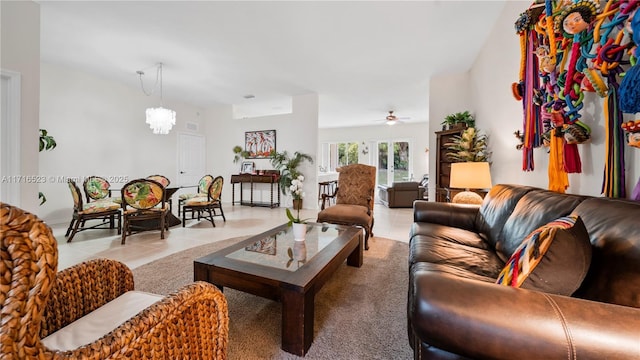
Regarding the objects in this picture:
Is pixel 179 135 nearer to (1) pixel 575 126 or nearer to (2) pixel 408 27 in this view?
(2) pixel 408 27

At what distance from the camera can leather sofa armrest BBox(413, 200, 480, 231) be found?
7.57 feet

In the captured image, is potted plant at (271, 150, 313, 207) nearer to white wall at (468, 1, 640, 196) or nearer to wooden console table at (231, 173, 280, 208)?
wooden console table at (231, 173, 280, 208)

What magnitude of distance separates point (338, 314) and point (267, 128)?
547cm

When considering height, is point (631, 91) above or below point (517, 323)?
above

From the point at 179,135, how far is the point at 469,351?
7134mm

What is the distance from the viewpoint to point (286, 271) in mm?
1451

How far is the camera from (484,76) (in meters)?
3.50

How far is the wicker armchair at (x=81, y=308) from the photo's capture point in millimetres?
438

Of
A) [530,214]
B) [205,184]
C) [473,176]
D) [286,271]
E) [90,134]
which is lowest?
[286,271]

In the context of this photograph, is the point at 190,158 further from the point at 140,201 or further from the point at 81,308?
the point at 81,308

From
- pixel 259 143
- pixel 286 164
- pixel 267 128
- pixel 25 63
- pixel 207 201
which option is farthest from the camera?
pixel 259 143

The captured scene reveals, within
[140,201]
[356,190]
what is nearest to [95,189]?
[140,201]

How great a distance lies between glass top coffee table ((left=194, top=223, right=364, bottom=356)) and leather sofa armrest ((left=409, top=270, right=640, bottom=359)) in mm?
740

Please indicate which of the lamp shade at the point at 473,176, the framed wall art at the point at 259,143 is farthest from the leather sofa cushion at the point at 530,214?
the framed wall art at the point at 259,143
